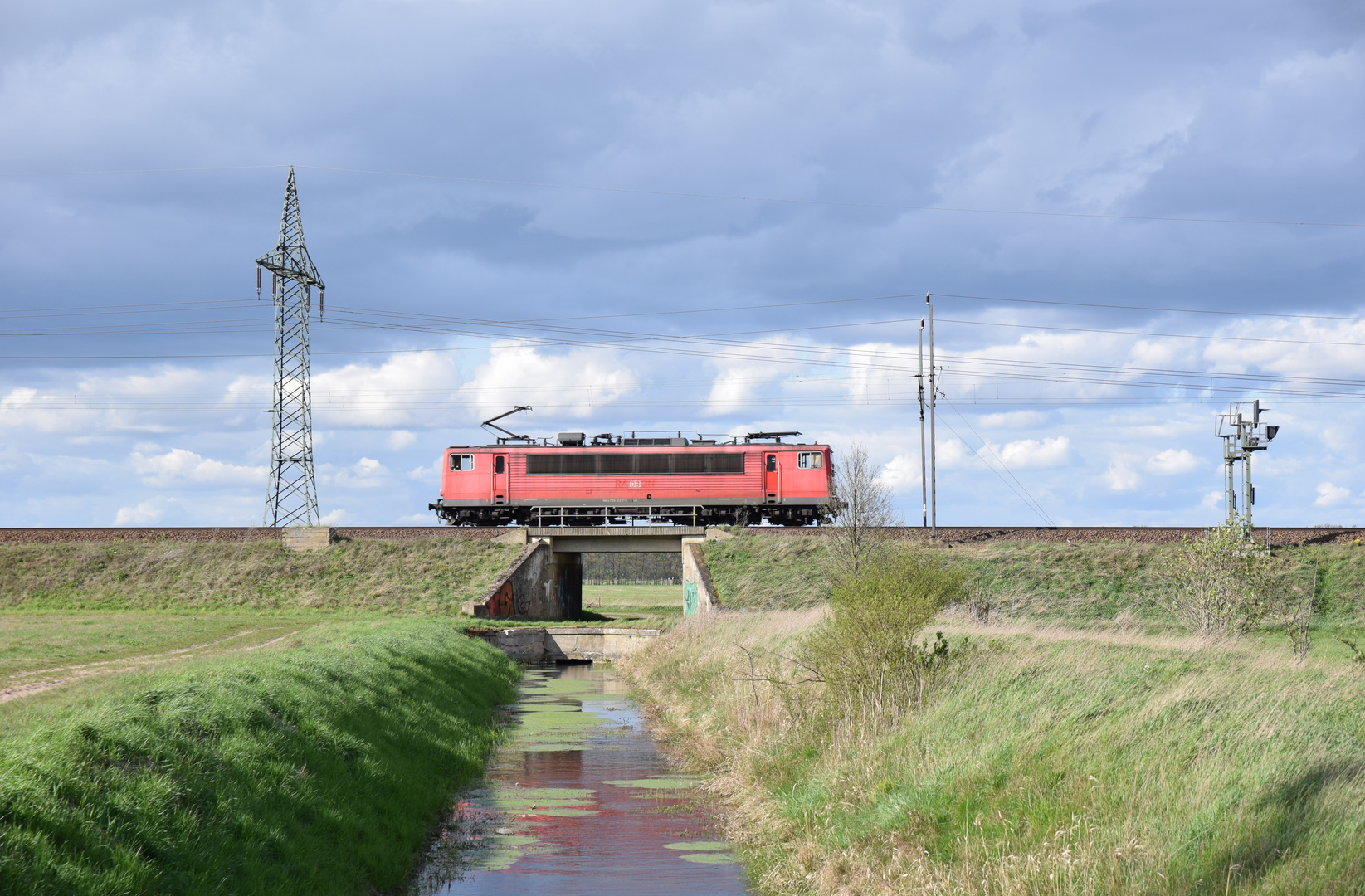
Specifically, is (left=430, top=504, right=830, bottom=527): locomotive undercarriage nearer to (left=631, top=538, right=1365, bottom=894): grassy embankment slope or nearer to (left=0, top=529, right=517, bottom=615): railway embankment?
(left=0, top=529, right=517, bottom=615): railway embankment

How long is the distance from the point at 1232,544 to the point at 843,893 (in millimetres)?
23420

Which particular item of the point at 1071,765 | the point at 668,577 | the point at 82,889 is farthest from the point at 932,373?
the point at 668,577

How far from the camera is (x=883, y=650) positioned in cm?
1291

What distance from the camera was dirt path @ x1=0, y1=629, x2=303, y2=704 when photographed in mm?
16859

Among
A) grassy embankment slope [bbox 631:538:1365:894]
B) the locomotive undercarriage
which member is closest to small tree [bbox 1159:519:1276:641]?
grassy embankment slope [bbox 631:538:1365:894]

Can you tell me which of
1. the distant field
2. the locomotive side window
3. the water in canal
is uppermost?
the locomotive side window

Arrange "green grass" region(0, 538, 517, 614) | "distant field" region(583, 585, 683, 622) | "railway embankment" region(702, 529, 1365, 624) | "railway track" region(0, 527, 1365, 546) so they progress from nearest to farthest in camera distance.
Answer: "railway embankment" region(702, 529, 1365, 624) → "green grass" region(0, 538, 517, 614) → "railway track" region(0, 527, 1365, 546) → "distant field" region(583, 585, 683, 622)

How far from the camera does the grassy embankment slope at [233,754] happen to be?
23.2 feet

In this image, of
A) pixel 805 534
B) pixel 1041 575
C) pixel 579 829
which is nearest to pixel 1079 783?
pixel 579 829

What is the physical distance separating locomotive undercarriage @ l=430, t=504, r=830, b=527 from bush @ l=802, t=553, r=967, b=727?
32.9m

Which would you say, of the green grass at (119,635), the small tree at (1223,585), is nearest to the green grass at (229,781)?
the green grass at (119,635)

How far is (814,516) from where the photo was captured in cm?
4797

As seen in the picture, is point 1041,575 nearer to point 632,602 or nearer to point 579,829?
point 579,829

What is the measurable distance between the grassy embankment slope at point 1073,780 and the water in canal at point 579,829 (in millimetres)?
653
